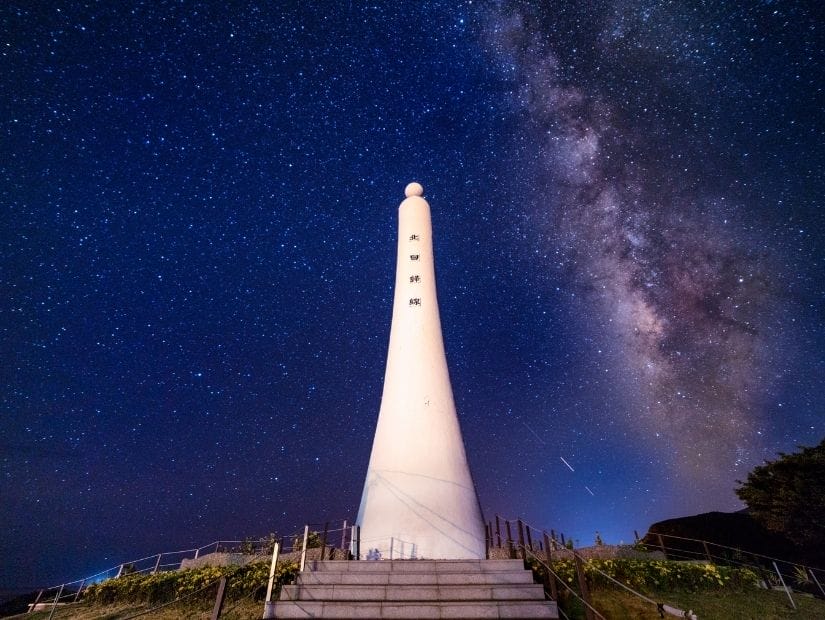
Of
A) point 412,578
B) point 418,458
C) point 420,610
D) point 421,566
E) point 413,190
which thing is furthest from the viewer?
point 413,190

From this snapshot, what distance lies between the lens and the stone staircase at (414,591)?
251 inches

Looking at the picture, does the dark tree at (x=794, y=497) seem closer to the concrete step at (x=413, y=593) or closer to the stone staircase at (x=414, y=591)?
the stone staircase at (x=414, y=591)

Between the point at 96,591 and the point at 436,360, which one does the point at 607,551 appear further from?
the point at 96,591

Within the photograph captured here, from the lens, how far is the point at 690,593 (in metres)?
9.58

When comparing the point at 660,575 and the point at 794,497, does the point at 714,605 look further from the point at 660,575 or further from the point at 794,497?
the point at 794,497

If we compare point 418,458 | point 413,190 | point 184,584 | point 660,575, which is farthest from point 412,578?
point 413,190

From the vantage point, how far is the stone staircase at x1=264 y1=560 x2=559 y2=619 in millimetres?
6367

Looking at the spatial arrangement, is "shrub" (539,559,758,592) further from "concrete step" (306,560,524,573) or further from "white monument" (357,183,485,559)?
"white monument" (357,183,485,559)

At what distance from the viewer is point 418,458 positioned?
11664 millimetres

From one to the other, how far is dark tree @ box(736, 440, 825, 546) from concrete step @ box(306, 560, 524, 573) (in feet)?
52.8

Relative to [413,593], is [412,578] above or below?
above

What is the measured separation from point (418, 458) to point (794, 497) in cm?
1609

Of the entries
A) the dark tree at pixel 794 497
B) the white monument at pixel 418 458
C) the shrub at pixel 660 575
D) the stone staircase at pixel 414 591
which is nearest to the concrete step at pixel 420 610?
the stone staircase at pixel 414 591

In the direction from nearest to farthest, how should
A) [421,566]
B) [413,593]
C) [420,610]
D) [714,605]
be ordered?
[420,610] → [413,593] → [421,566] → [714,605]
